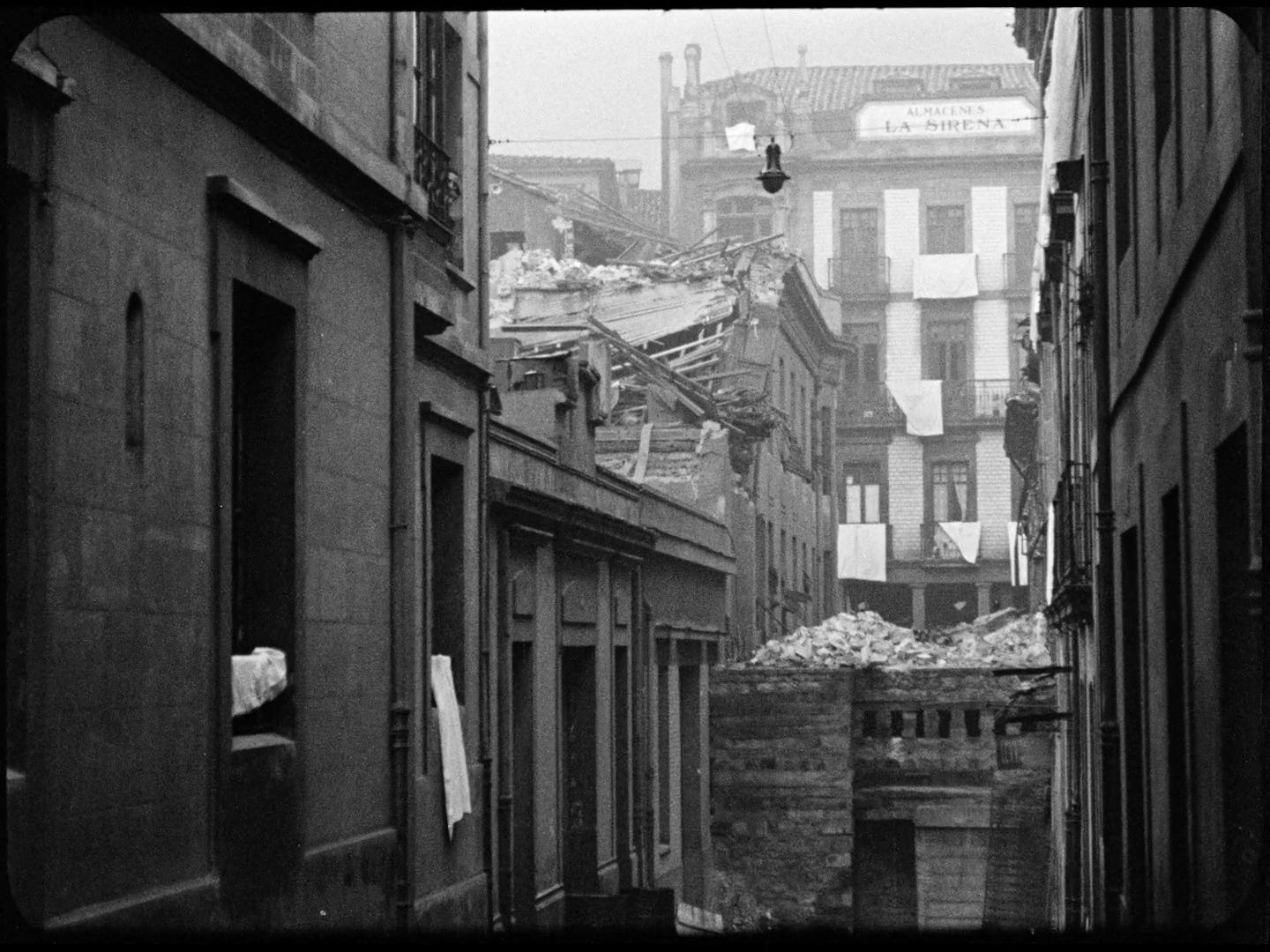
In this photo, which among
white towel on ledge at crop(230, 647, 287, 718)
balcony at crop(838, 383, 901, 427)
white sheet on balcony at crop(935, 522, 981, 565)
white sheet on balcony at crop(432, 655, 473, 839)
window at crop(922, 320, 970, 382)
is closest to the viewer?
white towel on ledge at crop(230, 647, 287, 718)

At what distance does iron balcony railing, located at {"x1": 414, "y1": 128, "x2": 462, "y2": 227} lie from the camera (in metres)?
15.3

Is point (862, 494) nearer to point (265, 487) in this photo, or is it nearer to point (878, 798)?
point (878, 798)

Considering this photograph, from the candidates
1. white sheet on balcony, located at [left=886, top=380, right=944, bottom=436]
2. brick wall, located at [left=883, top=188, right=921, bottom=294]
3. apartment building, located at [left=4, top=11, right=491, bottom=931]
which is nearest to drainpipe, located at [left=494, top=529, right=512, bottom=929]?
apartment building, located at [left=4, top=11, right=491, bottom=931]

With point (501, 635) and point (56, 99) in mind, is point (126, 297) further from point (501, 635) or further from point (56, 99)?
point (501, 635)

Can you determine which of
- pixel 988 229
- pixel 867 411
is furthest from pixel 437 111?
pixel 988 229

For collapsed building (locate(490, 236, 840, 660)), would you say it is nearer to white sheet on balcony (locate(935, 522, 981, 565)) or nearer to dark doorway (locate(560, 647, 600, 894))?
dark doorway (locate(560, 647, 600, 894))

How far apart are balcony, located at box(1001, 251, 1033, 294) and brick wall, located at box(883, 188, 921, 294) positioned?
2.68 m

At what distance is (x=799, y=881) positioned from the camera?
3048 cm

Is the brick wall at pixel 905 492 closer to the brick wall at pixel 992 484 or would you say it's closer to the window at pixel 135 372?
the brick wall at pixel 992 484

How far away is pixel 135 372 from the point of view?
29.3ft

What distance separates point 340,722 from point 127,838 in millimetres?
3498

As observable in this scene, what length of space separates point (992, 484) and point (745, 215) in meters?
10.5

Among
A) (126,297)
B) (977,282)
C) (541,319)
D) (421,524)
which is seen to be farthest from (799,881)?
(977,282)

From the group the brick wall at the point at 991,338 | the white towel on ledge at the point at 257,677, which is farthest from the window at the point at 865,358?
the white towel on ledge at the point at 257,677
